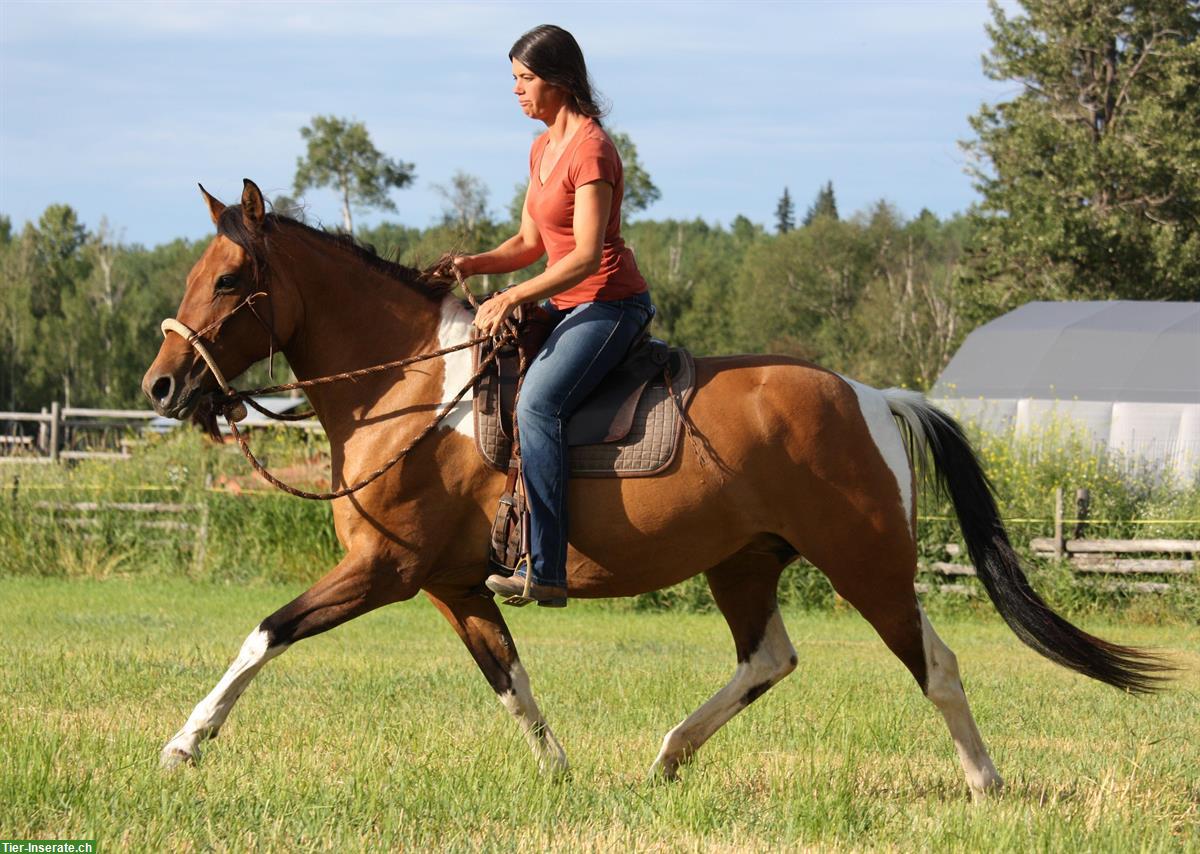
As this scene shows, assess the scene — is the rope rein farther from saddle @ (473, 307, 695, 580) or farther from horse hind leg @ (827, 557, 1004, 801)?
horse hind leg @ (827, 557, 1004, 801)

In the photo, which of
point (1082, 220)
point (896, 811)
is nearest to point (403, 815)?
point (896, 811)

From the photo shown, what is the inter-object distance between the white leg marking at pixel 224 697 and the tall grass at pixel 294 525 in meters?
12.4

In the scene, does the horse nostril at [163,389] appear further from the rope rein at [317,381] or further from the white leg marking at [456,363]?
the white leg marking at [456,363]

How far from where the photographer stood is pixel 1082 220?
136ft

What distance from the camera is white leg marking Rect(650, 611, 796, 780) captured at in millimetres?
6484

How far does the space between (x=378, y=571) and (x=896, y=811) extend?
227 centimetres

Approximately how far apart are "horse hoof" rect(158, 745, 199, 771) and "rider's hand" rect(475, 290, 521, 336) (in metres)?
2.09

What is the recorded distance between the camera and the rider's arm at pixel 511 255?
6.62 metres

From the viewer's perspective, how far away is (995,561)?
684 centimetres

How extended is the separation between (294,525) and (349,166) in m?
50.1

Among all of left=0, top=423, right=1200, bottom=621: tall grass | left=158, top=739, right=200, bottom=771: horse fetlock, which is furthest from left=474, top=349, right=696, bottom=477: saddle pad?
left=0, top=423, right=1200, bottom=621: tall grass

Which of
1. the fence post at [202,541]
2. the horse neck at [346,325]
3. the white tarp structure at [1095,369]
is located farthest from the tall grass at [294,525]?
the horse neck at [346,325]

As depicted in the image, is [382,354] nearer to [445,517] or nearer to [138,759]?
[445,517]

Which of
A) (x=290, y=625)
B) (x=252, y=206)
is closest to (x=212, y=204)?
(x=252, y=206)
